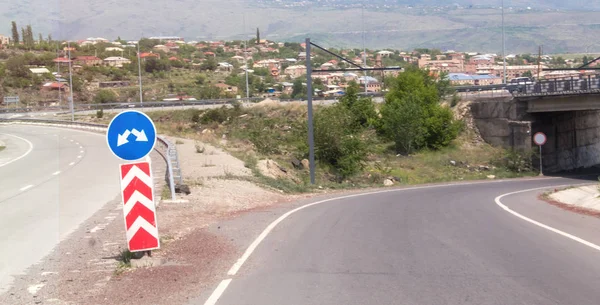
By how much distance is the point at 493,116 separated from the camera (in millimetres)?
55125

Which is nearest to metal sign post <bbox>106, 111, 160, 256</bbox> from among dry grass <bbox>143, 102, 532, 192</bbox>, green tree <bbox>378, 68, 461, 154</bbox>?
dry grass <bbox>143, 102, 532, 192</bbox>

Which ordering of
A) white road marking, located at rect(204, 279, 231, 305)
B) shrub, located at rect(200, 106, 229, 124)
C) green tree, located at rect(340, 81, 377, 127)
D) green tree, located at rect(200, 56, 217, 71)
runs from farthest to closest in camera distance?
green tree, located at rect(200, 56, 217, 71)
shrub, located at rect(200, 106, 229, 124)
green tree, located at rect(340, 81, 377, 127)
white road marking, located at rect(204, 279, 231, 305)

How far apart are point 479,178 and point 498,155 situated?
25.2 ft

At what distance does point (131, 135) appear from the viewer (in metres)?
10.4

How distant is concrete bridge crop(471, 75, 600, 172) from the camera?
160 ft

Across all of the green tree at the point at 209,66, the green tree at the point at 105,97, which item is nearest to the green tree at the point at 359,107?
the green tree at the point at 105,97

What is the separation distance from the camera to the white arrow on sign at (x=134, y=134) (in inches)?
408

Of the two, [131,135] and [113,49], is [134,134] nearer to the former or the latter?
[131,135]

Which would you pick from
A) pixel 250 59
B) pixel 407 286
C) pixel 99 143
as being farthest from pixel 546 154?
pixel 250 59

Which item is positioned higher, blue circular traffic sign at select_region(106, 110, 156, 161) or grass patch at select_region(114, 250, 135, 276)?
blue circular traffic sign at select_region(106, 110, 156, 161)

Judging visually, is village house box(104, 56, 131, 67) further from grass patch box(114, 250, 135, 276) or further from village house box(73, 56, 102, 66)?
grass patch box(114, 250, 135, 276)

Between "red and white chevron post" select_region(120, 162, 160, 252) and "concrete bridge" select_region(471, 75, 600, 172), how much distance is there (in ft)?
136

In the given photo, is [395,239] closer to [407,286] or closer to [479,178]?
[407,286]

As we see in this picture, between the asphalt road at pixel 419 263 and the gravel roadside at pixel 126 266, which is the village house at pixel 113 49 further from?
the asphalt road at pixel 419 263
